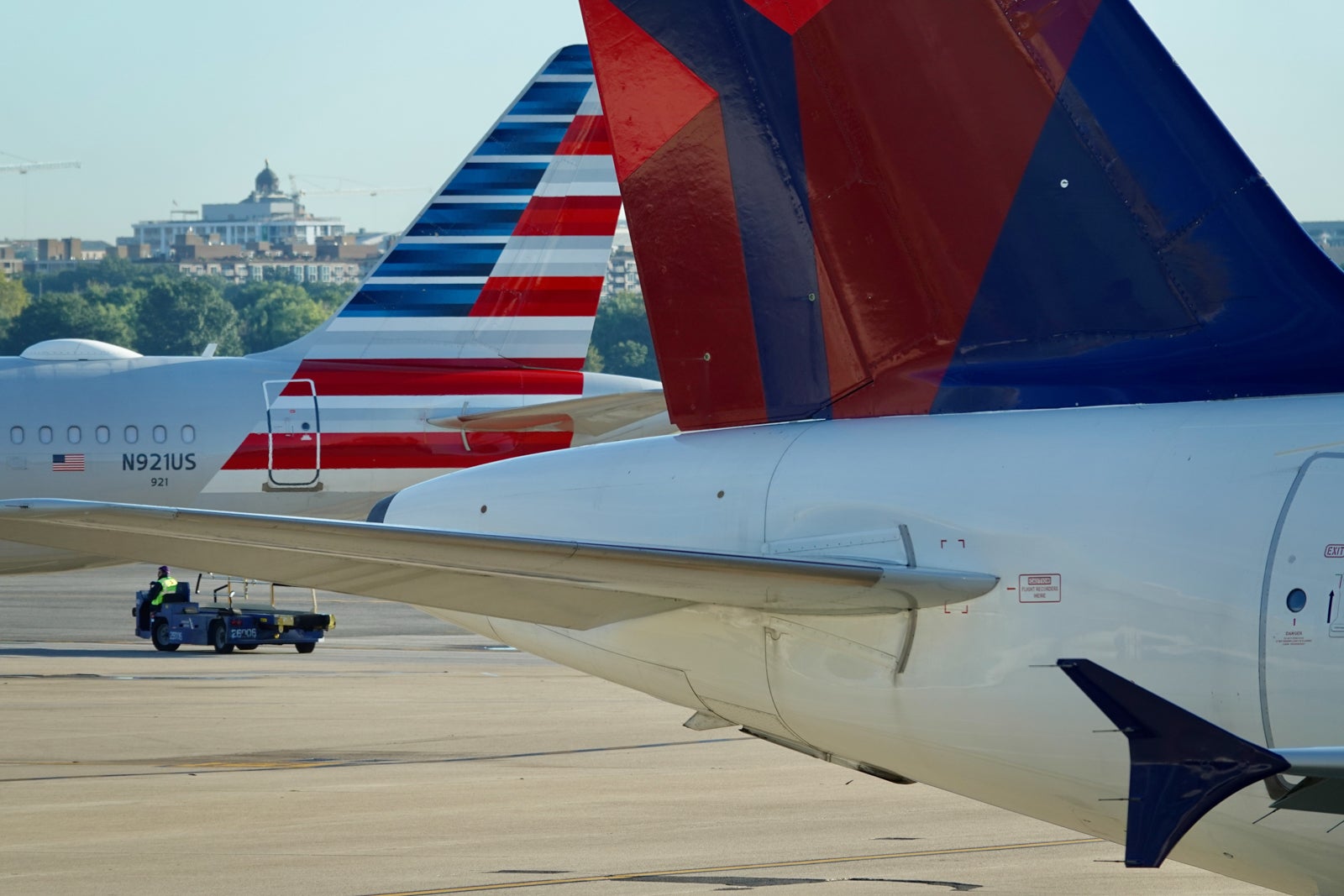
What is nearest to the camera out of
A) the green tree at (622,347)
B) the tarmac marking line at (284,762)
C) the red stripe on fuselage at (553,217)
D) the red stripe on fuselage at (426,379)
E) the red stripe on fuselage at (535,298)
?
Result: the tarmac marking line at (284,762)

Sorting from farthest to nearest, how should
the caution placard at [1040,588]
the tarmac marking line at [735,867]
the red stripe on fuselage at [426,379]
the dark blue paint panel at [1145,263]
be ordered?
the red stripe on fuselage at [426,379] → the tarmac marking line at [735,867] → the dark blue paint panel at [1145,263] → the caution placard at [1040,588]

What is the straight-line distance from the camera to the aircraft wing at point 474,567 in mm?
7266

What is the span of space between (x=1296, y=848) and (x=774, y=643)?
106 inches

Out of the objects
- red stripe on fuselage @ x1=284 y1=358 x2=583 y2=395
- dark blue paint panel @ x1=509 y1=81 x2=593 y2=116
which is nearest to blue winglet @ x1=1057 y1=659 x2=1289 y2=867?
red stripe on fuselage @ x1=284 y1=358 x2=583 y2=395

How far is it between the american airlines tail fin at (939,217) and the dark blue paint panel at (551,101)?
864 inches

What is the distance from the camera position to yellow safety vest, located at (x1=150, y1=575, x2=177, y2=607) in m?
32.5

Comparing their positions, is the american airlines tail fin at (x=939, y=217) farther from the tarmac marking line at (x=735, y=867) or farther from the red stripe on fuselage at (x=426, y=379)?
the red stripe on fuselage at (x=426, y=379)

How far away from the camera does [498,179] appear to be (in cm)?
3177

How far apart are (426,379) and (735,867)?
1932 centimetres

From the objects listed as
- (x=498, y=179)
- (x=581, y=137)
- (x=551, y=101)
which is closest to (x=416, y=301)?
(x=498, y=179)

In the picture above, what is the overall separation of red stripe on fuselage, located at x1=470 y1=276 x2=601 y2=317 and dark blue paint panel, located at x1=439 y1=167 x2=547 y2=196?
1.57 m

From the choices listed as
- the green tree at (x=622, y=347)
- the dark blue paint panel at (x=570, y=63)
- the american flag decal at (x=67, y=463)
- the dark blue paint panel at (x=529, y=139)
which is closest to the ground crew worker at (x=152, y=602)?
the american flag decal at (x=67, y=463)

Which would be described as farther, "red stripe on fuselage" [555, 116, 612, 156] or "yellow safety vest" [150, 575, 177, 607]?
"yellow safety vest" [150, 575, 177, 607]

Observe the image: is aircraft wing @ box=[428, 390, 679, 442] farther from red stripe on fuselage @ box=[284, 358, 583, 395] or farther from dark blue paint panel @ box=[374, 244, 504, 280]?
dark blue paint panel @ box=[374, 244, 504, 280]
